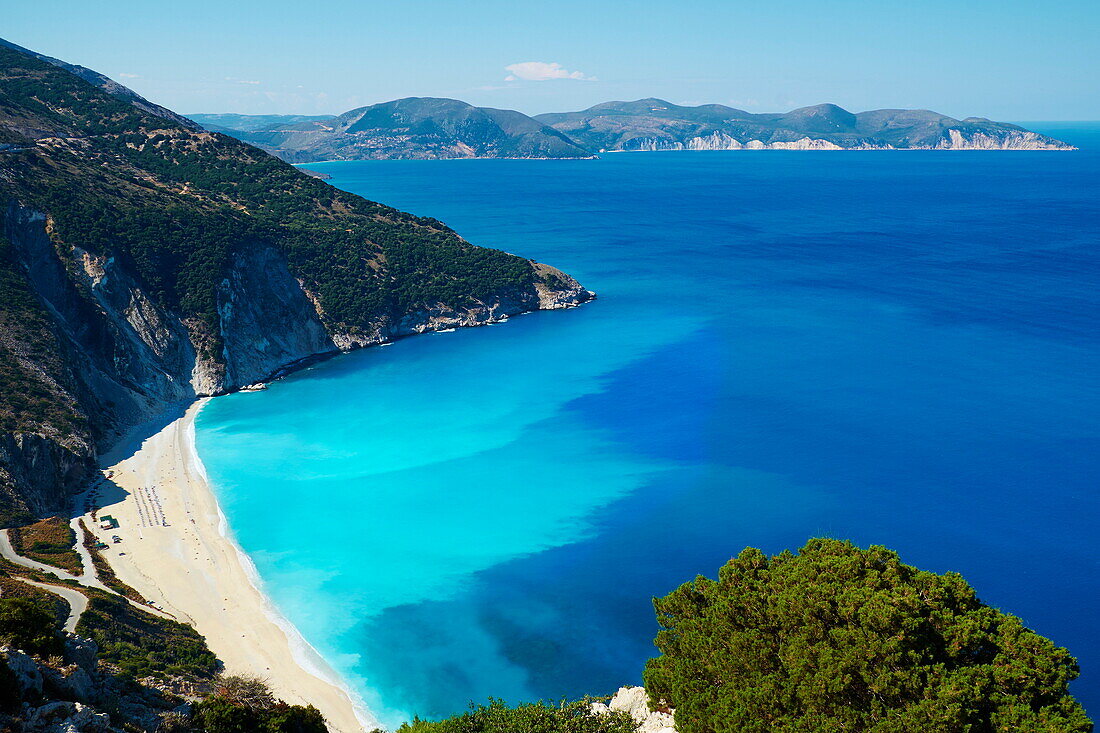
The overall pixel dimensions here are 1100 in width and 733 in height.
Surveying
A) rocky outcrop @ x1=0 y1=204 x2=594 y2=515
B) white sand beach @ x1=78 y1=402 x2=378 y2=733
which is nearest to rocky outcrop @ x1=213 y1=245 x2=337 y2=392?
rocky outcrop @ x1=0 y1=204 x2=594 y2=515

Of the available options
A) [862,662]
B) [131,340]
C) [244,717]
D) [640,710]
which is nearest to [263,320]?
[131,340]

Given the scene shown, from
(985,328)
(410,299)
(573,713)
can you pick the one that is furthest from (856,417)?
(410,299)

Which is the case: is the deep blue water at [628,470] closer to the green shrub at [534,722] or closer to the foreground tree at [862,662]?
the green shrub at [534,722]

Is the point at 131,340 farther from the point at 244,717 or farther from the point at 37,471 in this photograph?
the point at 244,717

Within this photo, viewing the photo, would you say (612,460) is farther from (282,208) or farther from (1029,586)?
(282,208)

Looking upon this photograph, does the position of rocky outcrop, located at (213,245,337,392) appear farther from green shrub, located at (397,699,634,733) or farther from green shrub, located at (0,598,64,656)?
green shrub, located at (397,699,634,733)

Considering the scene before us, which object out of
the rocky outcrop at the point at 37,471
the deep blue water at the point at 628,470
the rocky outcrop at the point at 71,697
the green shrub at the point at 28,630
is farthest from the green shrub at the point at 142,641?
the rocky outcrop at the point at 37,471
